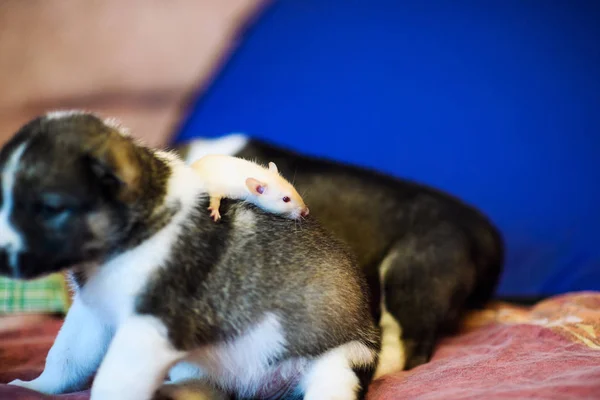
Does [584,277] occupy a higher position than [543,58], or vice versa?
[543,58]

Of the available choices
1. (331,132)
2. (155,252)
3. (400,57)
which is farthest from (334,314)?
(400,57)

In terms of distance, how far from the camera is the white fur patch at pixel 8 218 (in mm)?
1480

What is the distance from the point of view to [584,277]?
9.86 ft

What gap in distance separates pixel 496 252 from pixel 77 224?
1.66 metres

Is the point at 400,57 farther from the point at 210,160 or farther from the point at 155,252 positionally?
the point at 155,252

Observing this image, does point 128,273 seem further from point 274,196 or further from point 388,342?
point 388,342

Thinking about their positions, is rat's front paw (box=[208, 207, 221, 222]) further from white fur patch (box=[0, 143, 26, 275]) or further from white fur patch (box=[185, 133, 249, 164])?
white fur patch (box=[185, 133, 249, 164])

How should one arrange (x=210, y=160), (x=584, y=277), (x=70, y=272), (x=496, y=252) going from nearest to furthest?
(x=70, y=272), (x=210, y=160), (x=496, y=252), (x=584, y=277)

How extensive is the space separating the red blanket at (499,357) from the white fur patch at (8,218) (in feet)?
1.27

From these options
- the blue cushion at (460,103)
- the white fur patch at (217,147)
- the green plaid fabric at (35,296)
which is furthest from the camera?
the blue cushion at (460,103)

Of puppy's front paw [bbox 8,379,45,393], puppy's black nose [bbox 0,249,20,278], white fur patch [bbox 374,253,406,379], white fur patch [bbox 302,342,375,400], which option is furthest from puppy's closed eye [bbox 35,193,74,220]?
white fur patch [bbox 374,253,406,379]

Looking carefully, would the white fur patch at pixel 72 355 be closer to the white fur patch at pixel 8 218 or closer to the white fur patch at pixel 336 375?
the white fur patch at pixel 8 218

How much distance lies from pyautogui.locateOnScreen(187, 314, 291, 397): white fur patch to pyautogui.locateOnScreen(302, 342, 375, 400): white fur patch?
0.36 ft

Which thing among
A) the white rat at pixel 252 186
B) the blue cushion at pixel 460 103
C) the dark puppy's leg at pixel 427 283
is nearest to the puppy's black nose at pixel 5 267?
the white rat at pixel 252 186
